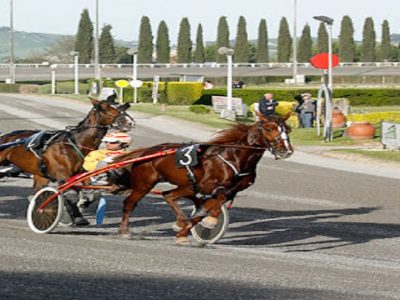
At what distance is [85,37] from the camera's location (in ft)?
408

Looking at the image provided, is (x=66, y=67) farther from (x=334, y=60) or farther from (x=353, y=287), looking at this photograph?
(x=353, y=287)

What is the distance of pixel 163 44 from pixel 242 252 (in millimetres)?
121573

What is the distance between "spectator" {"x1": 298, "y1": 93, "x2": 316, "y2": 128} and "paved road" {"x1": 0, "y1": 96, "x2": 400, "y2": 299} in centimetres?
1497

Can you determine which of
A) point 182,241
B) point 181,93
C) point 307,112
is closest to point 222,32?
point 181,93

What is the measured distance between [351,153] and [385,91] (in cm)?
3481

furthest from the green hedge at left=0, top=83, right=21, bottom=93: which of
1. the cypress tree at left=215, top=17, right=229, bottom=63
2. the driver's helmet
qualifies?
the driver's helmet

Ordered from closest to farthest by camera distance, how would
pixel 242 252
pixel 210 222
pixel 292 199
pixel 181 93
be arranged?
1. pixel 242 252
2. pixel 210 222
3. pixel 292 199
4. pixel 181 93

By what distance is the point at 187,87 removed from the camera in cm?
5672

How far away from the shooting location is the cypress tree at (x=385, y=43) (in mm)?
128875

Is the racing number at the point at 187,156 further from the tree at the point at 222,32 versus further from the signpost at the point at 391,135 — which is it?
the tree at the point at 222,32

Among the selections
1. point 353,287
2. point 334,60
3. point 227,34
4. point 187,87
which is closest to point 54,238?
point 353,287

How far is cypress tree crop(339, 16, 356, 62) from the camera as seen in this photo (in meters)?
121

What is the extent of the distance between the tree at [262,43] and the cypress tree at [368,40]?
11.5 meters

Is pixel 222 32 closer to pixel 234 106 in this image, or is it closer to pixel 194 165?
pixel 234 106
